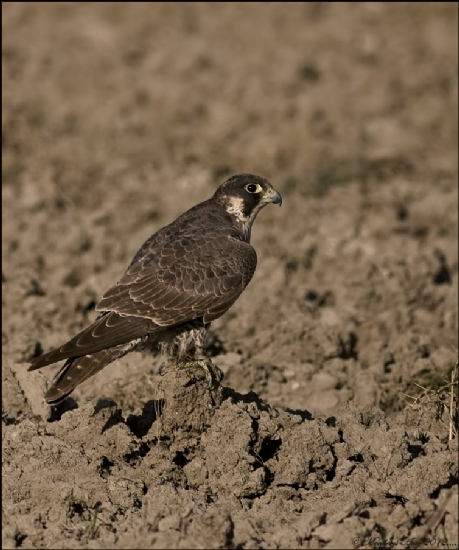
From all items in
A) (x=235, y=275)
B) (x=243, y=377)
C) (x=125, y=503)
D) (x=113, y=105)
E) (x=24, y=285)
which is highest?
(x=113, y=105)

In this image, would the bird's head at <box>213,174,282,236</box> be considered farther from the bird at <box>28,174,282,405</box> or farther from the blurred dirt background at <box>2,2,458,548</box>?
the blurred dirt background at <box>2,2,458,548</box>

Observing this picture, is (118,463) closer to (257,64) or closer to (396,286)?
(396,286)

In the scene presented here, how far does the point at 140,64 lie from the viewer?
13.5 metres

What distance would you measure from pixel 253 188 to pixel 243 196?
9 centimetres

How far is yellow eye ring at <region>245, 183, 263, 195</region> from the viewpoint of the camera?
723 cm

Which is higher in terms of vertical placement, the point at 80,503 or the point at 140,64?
the point at 140,64

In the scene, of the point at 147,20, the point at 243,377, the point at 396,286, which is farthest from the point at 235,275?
the point at 147,20

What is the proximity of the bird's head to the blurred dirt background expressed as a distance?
1063mm

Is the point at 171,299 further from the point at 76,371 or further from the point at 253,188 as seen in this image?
the point at 253,188

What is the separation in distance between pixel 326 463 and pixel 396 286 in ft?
11.5

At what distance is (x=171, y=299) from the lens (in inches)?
252

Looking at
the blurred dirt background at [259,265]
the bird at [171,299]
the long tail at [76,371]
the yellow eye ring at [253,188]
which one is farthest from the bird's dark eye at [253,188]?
the long tail at [76,371]

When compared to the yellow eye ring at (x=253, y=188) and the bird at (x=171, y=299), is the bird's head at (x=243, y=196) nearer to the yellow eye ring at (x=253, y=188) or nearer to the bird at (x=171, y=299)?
the yellow eye ring at (x=253, y=188)

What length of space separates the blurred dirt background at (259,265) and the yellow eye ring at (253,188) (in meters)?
1.18
